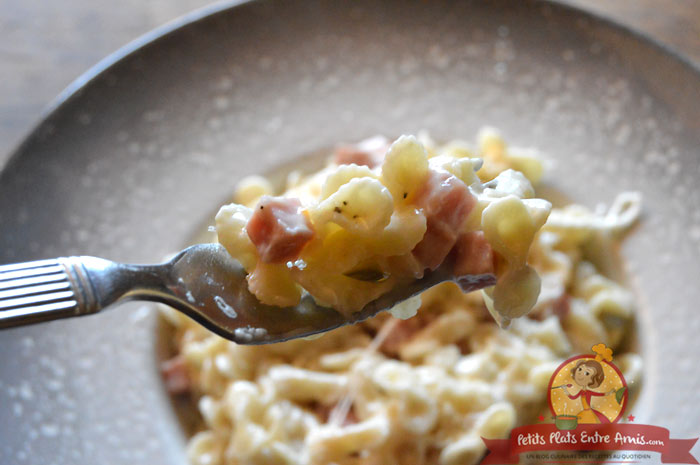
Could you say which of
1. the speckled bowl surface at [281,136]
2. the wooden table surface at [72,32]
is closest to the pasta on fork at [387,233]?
the speckled bowl surface at [281,136]

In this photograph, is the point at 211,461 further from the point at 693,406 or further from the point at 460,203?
the point at 693,406

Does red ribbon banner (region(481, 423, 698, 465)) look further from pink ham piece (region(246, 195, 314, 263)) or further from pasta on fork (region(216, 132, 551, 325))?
pink ham piece (region(246, 195, 314, 263))

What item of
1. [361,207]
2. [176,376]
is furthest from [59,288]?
[176,376]

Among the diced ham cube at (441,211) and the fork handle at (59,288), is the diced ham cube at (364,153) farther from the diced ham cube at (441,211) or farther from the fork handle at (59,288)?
the fork handle at (59,288)

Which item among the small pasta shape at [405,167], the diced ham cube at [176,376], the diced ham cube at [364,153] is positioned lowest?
the diced ham cube at [176,376]

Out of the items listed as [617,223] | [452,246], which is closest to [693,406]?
[617,223]
